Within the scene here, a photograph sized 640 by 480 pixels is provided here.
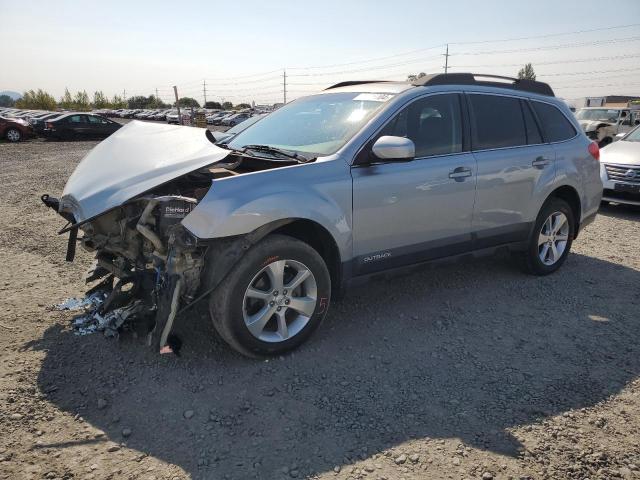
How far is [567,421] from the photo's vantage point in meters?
2.74

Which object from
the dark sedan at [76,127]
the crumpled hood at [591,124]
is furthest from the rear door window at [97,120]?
the crumpled hood at [591,124]

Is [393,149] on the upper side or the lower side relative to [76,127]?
lower

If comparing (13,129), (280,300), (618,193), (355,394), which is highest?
(13,129)

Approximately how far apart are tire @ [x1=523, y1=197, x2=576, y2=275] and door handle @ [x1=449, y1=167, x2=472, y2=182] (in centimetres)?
123

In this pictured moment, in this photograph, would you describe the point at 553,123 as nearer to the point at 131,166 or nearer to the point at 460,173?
the point at 460,173

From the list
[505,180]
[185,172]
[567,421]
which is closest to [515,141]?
[505,180]

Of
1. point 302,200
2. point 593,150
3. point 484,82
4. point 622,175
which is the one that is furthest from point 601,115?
point 302,200

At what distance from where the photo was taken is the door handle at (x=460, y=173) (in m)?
3.95

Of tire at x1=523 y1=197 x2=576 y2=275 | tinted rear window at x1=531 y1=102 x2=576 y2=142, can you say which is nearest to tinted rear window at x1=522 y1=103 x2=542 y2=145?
tinted rear window at x1=531 y1=102 x2=576 y2=142

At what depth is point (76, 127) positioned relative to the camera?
2425 cm

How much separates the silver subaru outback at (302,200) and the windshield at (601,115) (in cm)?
1704

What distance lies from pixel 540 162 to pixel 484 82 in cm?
95

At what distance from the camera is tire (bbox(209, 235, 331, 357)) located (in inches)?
119

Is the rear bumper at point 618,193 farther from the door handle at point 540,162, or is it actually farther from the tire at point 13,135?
the tire at point 13,135
